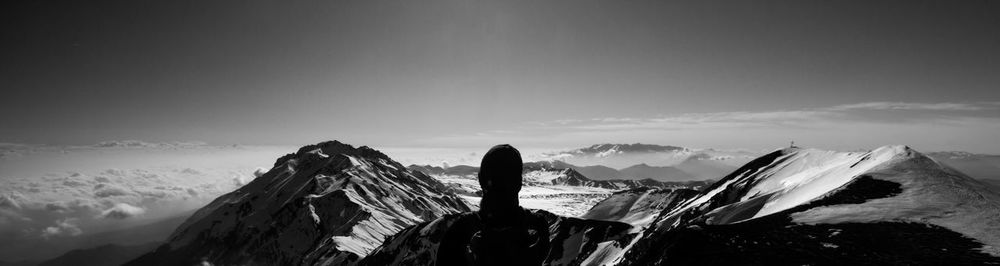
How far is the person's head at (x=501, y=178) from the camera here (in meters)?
7.10

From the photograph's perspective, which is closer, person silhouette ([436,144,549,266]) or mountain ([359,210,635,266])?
person silhouette ([436,144,549,266])

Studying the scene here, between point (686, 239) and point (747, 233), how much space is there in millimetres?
5535

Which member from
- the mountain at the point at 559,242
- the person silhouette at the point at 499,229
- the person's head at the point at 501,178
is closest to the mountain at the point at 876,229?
the person silhouette at the point at 499,229

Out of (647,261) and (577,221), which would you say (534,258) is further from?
(577,221)

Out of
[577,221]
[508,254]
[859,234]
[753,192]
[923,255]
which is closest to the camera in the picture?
[508,254]

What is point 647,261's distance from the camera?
45656 millimetres

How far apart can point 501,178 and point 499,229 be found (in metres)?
0.87

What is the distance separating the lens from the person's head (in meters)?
7.10

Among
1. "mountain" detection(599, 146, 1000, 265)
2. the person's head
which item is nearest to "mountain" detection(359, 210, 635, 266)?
"mountain" detection(599, 146, 1000, 265)

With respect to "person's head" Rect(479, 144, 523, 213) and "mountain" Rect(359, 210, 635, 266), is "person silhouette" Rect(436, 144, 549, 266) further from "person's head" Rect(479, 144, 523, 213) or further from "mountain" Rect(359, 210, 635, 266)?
"mountain" Rect(359, 210, 635, 266)

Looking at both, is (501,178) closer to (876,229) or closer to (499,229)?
(499,229)

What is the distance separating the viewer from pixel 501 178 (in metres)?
7.17

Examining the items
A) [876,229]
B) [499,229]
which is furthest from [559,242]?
[499,229]

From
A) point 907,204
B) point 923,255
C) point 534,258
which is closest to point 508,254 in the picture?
point 534,258
